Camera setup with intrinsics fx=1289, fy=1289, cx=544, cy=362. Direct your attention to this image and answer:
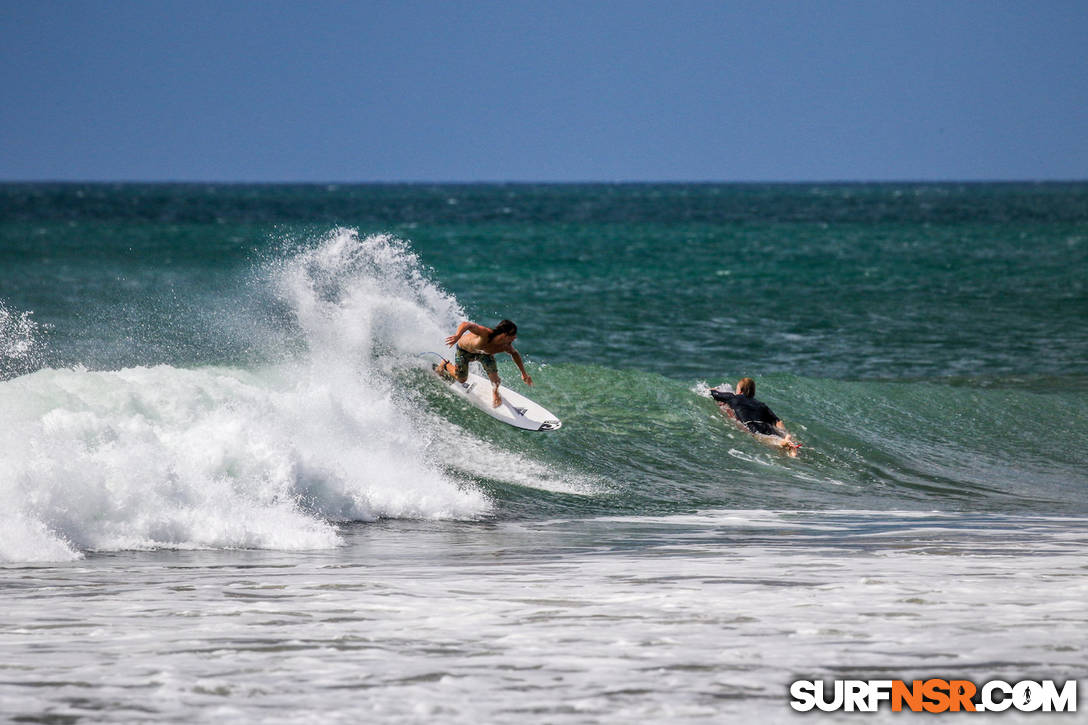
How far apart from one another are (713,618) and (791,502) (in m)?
5.82

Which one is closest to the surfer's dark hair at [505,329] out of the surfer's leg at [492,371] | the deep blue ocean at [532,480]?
the surfer's leg at [492,371]

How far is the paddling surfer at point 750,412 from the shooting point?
1611 centimetres

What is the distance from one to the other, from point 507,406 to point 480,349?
30.4 inches

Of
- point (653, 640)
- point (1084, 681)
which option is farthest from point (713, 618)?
point (1084, 681)

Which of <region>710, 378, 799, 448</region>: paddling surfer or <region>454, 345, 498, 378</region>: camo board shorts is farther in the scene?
<region>710, 378, 799, 448</region>: paddling surfer

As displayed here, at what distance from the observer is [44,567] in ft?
29.2

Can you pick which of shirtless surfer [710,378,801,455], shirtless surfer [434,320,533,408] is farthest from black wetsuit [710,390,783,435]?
shirtless surfer [434,320,533,408]

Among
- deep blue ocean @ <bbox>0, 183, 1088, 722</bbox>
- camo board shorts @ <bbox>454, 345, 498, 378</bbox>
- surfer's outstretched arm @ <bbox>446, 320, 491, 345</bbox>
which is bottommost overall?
deep blue ocean @ <bbox>0, 183, 1088, 722</bbox>

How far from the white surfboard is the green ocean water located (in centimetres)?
23

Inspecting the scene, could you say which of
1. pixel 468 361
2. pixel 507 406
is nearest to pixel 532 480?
pixel 507 406

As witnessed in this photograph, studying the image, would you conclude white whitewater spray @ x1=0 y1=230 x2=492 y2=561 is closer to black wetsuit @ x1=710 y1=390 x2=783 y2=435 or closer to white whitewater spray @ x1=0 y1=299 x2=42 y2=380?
white whitewater spray @ x1=0 y1=299 x2=42 y2=380

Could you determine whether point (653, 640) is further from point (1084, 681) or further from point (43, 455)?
point (43, 455)

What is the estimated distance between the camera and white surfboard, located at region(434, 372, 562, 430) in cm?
1553

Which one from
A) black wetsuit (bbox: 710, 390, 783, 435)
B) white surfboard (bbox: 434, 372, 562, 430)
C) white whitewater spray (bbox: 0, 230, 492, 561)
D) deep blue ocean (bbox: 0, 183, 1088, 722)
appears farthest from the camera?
black wetsuit (bbox: 710, 390, 783, 435)
